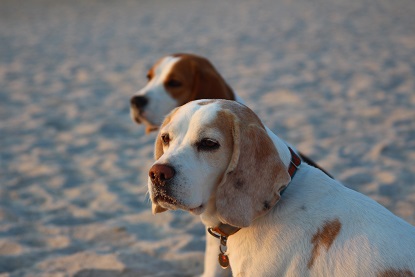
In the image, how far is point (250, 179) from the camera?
2602 millimetres

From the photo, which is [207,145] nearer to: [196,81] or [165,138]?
[165,138]

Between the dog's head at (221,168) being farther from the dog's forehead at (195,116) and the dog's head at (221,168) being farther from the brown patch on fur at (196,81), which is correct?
the brown patch on fur at (196,81)

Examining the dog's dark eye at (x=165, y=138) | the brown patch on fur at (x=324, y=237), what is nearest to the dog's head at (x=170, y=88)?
the dog's dark eye at (x=165, y=138)

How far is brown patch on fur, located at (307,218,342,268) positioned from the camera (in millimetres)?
2561

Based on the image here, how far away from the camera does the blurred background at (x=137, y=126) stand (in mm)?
4422

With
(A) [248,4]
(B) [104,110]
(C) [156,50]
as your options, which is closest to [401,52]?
(C) [156,50]

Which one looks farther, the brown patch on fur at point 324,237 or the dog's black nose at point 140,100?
the dog's black nose at point 140,100

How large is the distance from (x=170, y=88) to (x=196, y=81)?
28 centimetres

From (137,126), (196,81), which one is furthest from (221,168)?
(137,126)

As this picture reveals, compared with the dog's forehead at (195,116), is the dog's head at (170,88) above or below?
below

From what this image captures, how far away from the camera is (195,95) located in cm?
452

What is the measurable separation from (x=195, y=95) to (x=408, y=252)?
2423mm

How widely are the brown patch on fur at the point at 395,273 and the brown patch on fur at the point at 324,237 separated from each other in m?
0.26

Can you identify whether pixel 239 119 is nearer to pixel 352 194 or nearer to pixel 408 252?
pixel 352 194
